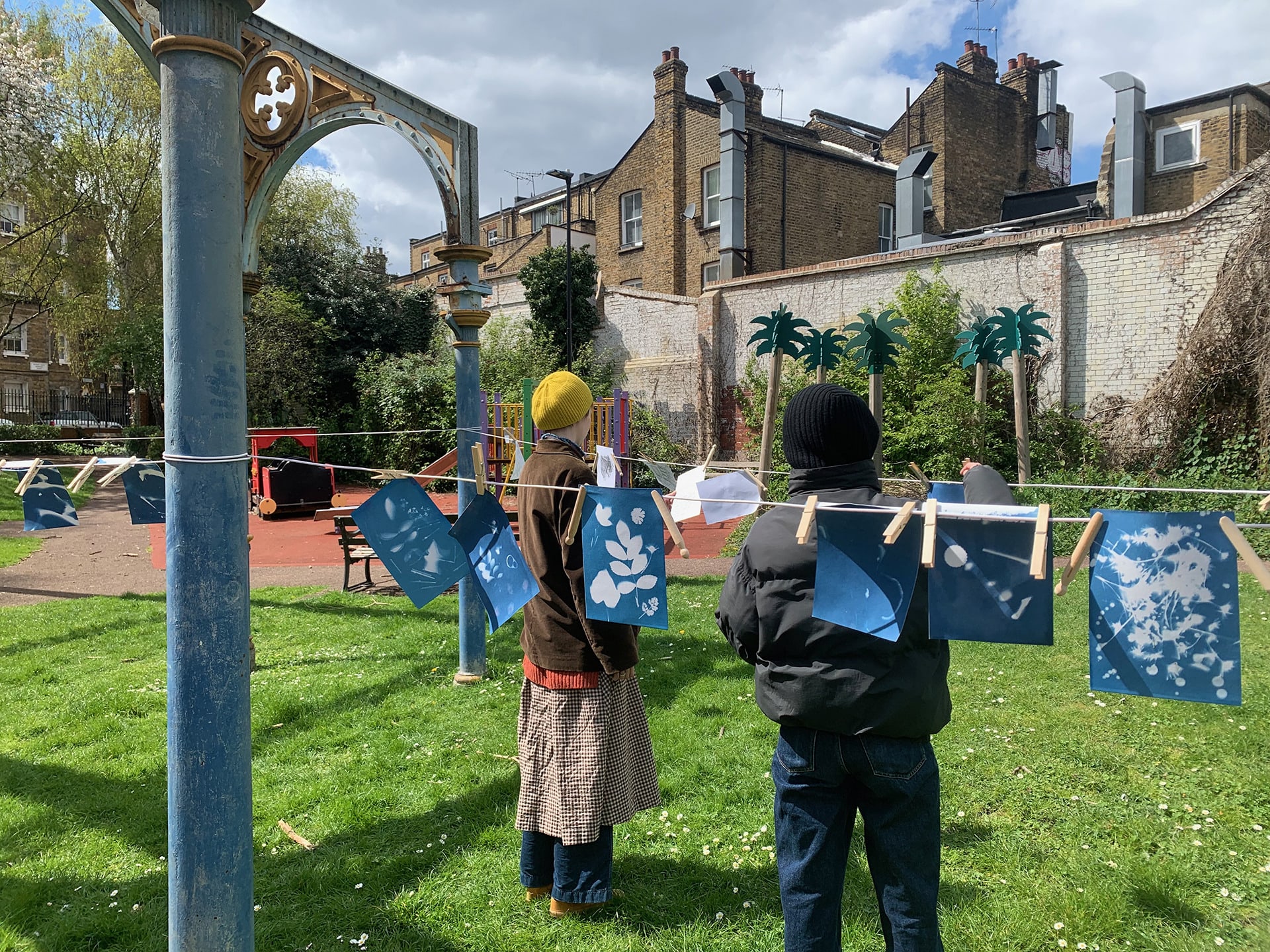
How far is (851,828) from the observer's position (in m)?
2.18

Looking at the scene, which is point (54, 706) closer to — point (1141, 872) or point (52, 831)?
point (52, 831)

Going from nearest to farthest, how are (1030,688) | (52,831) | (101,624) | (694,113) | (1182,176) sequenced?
(52,831) < (1030,688) < (101,624) < (1182,176) < (694,113)

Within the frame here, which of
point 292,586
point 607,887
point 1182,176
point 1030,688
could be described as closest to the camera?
point 607,887

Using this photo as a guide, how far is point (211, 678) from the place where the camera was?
2.07m

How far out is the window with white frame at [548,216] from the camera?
34562 mm

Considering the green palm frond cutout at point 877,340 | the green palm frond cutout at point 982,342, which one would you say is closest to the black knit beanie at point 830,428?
the green palm frond cutout at point 877,340

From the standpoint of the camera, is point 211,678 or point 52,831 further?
point 52,831

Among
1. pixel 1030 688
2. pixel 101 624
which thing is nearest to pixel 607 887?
pixel 1030 688

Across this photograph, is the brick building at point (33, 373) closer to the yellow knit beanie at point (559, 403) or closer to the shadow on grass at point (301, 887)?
the shadow on grass at point (301, 887)

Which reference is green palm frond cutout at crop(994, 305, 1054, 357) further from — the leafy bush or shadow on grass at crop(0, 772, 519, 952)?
the leafy bush

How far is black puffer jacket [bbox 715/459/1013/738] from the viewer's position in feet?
6.81

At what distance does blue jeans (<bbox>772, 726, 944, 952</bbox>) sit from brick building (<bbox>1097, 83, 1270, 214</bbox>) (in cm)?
2090

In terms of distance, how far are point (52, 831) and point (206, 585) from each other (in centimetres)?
273

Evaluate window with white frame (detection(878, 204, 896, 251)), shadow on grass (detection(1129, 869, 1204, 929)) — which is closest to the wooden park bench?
shadow on grass (detection(1129, 869, 1204, 929))
